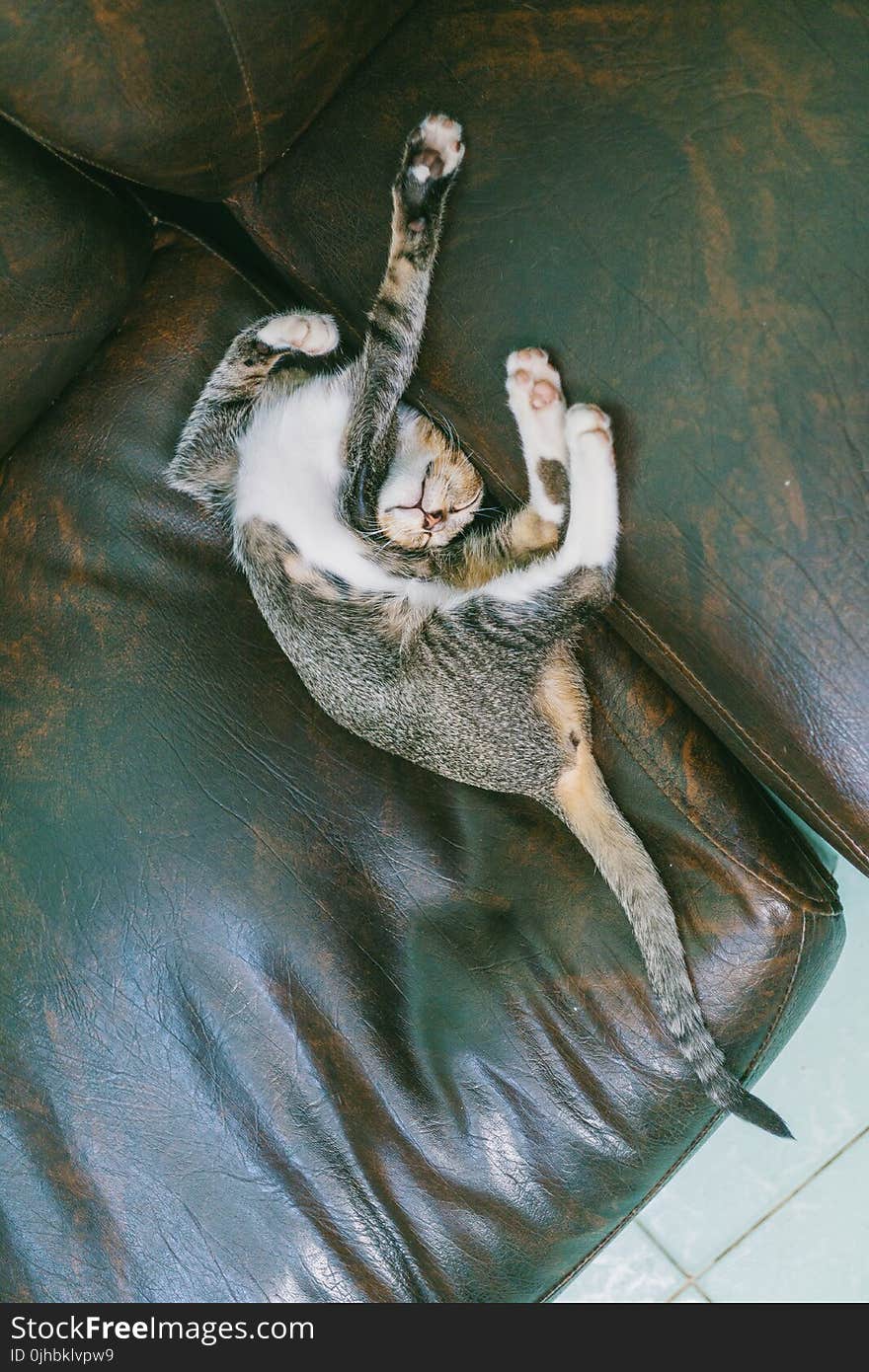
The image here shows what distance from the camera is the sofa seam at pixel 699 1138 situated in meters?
1.24

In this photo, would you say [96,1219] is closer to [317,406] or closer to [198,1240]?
[198,1240]

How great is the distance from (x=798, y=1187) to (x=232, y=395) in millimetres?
1621

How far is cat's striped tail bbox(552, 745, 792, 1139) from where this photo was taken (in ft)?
4.00

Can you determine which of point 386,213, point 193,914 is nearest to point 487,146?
point 386,213

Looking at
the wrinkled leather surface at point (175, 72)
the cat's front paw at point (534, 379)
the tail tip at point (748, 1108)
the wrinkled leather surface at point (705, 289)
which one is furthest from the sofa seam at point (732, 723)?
the wrinkled leather surface at point (175, 72)

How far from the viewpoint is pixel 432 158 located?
1122mm

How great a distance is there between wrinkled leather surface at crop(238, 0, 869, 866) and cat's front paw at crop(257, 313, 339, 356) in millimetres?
209

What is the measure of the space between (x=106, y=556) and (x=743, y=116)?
0.93 m

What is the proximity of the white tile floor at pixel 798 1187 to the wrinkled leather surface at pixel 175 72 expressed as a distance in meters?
1.49

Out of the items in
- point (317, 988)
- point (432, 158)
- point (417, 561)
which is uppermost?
point (432, 158)

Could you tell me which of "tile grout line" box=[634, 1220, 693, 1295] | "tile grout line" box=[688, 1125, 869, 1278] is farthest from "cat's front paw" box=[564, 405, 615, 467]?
"tile grout line" box=[634, 1220, 693, 1295]

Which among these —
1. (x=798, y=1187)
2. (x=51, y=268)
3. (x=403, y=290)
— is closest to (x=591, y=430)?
(x=403, y=290)

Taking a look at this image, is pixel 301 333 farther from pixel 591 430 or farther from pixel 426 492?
pixel 591 430

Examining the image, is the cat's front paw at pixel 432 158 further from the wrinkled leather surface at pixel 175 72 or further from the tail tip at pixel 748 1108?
the tail tip at pixel 748 1108
